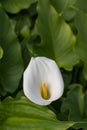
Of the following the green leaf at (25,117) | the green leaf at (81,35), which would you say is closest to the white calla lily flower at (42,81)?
the green leaf at (25,117)

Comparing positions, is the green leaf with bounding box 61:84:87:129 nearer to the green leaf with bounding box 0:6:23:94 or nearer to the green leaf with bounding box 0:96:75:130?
the green leaf with bounding box 0:96:75:130

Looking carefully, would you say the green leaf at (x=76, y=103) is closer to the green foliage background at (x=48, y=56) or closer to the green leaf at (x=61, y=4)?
the green foliage background at (x=48, y=56)

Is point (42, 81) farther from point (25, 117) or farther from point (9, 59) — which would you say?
point (9, 59)

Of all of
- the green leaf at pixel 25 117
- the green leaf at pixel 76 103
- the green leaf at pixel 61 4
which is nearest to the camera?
the green leaf at pixel 25 117

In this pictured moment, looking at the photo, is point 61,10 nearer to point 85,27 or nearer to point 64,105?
point 85,27

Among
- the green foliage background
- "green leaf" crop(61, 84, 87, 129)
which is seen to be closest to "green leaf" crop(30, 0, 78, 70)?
the green foliage background

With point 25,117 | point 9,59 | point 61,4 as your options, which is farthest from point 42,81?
point 61,4
